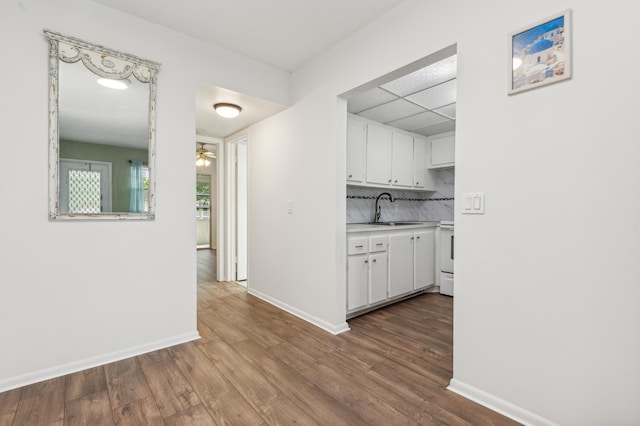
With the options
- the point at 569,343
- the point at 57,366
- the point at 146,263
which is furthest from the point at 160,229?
the point at 569,343

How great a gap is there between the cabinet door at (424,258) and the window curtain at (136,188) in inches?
116

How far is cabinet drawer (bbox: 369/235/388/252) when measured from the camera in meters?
3.14

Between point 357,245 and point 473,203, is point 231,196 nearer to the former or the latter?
point 357,245

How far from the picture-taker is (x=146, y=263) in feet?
7.63

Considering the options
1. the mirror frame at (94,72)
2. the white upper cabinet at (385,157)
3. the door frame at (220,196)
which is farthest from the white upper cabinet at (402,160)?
the mirror frame at (94,72)

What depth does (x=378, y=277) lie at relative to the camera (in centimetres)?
321

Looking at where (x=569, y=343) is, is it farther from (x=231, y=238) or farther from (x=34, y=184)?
(x=231, y=238)

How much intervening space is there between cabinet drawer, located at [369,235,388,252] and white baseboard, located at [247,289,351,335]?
0.82m

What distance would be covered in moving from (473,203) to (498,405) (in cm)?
109

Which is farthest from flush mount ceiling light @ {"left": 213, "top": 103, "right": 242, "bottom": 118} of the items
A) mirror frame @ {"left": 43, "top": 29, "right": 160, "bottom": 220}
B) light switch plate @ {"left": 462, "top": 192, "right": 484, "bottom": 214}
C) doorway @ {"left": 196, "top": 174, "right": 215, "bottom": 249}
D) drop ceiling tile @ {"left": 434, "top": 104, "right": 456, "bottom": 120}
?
doorway @ {"left": 196, "top": 174, "right": 215, "bottom": 249}

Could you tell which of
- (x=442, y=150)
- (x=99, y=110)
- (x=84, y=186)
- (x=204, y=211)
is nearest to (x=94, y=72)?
(x=99, y=110)

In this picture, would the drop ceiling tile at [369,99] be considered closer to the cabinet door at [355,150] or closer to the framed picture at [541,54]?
the cabinet door at [355,150]

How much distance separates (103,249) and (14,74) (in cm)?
120

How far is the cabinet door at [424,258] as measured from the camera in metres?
3.76
